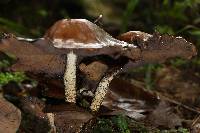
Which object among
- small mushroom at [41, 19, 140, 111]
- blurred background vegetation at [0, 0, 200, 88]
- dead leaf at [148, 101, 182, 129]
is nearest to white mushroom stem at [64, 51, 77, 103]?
small mushroom at [41, 19, 140, 111]

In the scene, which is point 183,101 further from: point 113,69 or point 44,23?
point 44,23

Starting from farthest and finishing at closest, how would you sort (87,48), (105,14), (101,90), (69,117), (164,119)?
(105,14)
(164,119)
(101,90)
(69,117)
(87,48)

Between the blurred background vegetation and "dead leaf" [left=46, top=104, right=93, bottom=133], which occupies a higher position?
the blurred background vegetation

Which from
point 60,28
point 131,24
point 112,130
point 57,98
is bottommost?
point 112,130

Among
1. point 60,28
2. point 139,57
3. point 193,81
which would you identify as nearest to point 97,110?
point 139,57

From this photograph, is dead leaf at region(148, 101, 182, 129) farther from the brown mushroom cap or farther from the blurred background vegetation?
the blurred background vegetation

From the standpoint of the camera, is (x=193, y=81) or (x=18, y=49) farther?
(x=193, y=81)

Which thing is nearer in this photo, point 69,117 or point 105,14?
point 69,117

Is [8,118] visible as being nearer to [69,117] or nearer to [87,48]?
[69,117]

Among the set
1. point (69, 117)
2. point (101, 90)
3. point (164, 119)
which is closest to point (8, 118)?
point (69, 117)
